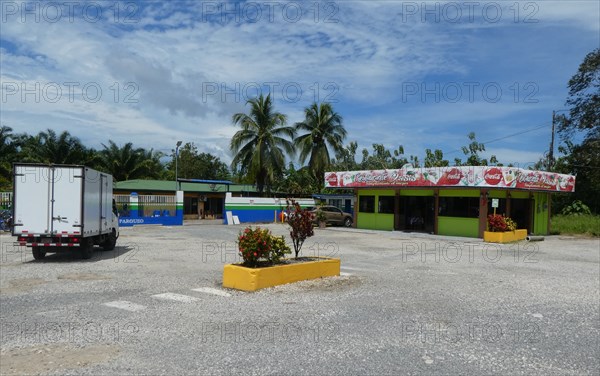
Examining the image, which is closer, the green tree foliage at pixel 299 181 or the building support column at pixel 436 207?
the building support column at pixel 436 207

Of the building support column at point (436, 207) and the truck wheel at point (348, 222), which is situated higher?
the building support column at point (436, 207)

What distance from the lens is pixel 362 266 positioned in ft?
45.1

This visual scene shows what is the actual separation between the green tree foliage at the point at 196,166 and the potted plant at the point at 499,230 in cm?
4344

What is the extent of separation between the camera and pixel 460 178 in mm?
24688

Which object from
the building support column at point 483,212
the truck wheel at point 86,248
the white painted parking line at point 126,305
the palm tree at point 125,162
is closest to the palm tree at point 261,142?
the palm tree at point 125,162

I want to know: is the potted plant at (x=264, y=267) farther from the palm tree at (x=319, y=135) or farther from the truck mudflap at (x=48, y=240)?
the palm tree at (x=319, y=135)

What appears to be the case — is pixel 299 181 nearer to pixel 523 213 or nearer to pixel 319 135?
pixel 319 135

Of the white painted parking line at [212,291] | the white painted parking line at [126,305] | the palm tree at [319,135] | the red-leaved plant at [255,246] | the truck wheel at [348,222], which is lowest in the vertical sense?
the truck wheel at [348,222]

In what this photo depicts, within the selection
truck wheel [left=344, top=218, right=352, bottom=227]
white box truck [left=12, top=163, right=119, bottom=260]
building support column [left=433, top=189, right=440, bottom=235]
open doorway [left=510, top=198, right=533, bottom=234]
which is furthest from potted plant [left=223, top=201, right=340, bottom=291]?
truck wheel [left=344, top=218, right=352, bottom=227]

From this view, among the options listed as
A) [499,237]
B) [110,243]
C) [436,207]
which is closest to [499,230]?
[499,237]

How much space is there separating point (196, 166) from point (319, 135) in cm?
2482

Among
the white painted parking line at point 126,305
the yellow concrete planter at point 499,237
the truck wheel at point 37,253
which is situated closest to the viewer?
the white painted parking line at point 126,305

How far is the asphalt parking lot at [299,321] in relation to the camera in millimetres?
5434

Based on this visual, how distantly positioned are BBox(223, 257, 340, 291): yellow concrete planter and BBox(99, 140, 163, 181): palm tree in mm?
35715
